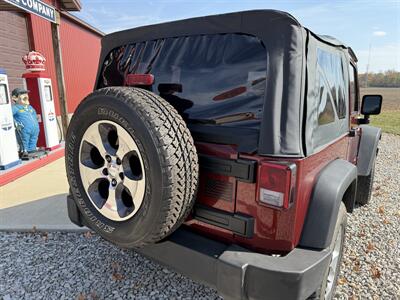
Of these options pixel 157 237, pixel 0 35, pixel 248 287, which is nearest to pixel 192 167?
pixel 157 237

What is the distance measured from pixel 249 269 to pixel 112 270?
1.60 metres

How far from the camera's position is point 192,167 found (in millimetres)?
1662

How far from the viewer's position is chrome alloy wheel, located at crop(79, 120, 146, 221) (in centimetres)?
173

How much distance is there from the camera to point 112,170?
187 centimetres

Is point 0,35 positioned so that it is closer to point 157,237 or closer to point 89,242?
point 89,242

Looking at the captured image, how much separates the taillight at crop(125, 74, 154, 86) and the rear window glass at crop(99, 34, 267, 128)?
4 centimetres

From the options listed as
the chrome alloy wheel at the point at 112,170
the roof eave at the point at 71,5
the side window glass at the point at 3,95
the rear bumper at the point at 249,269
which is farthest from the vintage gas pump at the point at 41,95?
the rear bumper at the point at 249,269

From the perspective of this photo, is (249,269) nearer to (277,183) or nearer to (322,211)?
(277,183)

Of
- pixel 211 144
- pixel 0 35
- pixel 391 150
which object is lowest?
pixel 391 150

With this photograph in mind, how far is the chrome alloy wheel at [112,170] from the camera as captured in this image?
1732 millimetres

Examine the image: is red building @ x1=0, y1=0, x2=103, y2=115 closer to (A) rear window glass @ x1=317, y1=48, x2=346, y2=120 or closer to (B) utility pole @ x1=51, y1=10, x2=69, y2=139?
(B) utility pole @ x1=51, y1=10, x2=69, y2=139

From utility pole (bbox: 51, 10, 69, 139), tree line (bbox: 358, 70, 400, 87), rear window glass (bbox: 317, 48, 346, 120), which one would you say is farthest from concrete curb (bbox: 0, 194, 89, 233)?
tree line (bbox: 358, 70, 400, 87)

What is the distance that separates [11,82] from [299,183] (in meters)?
9.94

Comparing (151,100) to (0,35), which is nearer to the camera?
(151,100)
